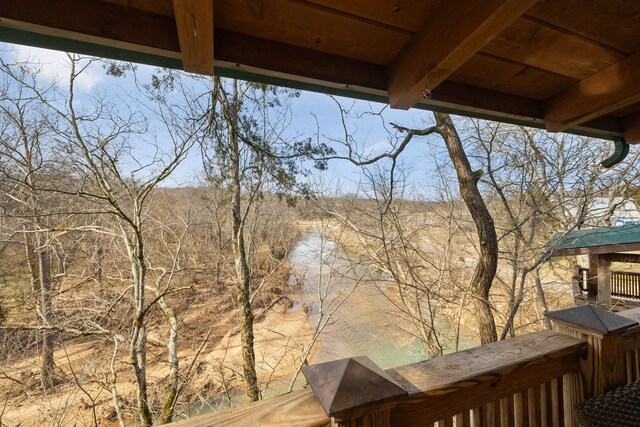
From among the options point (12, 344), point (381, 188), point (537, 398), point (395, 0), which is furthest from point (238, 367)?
point (395, 0)

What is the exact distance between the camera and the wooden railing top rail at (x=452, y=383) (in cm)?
55

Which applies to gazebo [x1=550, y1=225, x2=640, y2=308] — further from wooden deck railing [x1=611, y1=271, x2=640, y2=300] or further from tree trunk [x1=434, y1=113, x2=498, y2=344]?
tree trunk [x1=434, y1=113, x2=498, y2=344]

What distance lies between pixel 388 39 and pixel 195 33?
0.61m

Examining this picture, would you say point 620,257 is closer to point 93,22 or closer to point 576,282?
point 576,282

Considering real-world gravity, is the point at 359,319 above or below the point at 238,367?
above

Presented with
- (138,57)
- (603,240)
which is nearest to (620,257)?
(603,240)

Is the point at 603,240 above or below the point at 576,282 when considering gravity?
above

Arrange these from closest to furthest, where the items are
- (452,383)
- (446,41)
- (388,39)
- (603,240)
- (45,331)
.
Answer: (452,383), (446,41), (388,39), (45,331), (603,240)

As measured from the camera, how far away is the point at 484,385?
2.36ft

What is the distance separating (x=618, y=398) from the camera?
33.4 inches

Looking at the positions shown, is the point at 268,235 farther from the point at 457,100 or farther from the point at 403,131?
the point at 457,100

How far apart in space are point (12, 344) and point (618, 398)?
8004 millimetres

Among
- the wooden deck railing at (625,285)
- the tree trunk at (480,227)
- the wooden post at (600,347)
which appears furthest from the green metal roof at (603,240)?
the wooden post at (600,347)

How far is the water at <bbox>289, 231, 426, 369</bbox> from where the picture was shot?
618 cm
